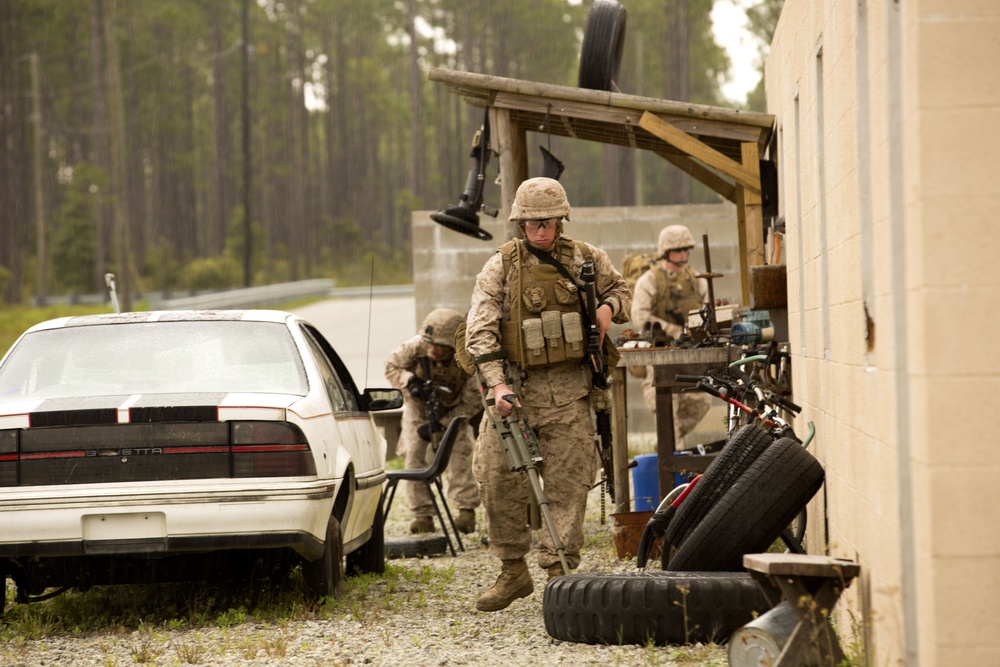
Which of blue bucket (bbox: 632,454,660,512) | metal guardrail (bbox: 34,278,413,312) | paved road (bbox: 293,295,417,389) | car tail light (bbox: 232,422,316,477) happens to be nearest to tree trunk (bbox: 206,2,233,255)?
metal guardrail (bbox: 34,278,413,312)

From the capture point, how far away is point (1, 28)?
2020 inches

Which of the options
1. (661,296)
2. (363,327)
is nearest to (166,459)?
(661,296)

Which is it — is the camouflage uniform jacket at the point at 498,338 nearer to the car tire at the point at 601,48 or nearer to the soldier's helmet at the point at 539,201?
the soldier's helmet at the point at 539,201

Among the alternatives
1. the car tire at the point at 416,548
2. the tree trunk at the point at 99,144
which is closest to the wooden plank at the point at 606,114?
the car tire at the point at 416,548

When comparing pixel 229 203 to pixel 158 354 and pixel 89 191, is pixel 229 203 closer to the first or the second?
pixel 89 191

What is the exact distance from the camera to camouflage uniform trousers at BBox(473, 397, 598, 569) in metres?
6.98

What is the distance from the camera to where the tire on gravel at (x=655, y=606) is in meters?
5.54

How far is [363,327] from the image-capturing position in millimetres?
29734

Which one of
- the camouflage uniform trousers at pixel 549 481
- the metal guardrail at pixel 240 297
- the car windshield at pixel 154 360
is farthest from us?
the metal guardrail at pixel 240 297

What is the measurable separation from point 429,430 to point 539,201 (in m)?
3.86

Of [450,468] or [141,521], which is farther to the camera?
[450,468]

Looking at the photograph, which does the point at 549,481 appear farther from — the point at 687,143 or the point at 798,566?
the point at 687,143

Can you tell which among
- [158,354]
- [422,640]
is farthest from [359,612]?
[158,354]

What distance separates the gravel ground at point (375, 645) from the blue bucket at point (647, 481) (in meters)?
1.99
